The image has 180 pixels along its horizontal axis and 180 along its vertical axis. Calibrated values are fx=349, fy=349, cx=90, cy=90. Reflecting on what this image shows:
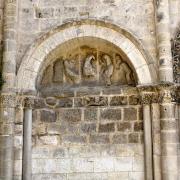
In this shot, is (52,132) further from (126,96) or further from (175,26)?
(175,26)

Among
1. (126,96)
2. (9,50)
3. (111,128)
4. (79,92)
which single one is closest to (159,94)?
(126,96)

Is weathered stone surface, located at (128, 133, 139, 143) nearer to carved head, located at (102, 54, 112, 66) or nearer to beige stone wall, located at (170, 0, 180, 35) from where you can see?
A: carved head, located at (102, 54, 112, 66)

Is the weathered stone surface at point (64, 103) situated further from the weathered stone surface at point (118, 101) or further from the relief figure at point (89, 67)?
the weathered stone surface at point (118, 101)

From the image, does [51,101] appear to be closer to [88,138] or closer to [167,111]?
[88,138]

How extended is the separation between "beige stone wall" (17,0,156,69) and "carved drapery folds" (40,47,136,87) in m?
0.69

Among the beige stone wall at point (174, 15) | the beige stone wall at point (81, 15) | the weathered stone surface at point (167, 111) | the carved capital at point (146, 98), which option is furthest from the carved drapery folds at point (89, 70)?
the beige stone wall at point (174, 15)

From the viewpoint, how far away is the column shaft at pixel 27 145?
6610 mm

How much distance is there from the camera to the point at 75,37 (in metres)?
6.98

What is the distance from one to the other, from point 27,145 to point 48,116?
71 centimetres

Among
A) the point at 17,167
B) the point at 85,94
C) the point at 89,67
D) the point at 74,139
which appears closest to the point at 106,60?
the point at 89,67

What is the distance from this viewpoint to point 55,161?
6809 millimetres

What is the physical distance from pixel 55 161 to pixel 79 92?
4.70 feet

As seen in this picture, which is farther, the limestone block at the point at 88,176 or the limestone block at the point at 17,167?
the limestone block at the point at 88,176

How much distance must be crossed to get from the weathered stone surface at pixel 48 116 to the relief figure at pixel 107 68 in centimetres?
126
